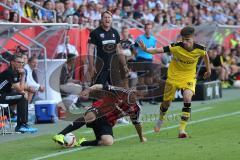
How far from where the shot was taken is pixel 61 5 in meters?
22.7

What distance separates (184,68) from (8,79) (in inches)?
137

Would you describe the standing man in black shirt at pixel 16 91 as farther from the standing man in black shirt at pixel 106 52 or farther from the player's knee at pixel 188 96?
the player's knee at pixel 188 96

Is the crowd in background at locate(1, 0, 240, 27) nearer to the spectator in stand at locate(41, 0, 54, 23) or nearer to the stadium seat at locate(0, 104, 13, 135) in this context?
the spectator in stand at locate(41, 0, 54, 23)

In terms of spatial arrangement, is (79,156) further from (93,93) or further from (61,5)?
(61,5)

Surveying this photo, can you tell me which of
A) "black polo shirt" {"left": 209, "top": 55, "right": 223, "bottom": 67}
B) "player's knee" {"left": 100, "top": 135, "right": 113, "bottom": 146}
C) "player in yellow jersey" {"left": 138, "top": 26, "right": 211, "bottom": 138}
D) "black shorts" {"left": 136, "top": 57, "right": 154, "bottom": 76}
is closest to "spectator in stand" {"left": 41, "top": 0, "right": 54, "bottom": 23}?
"black shorts" {"left": 136, "top": 57, "right": 154, "bottom": 76}

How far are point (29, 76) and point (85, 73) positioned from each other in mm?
2886

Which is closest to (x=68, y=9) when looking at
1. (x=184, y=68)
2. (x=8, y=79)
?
(x=8, y=79)

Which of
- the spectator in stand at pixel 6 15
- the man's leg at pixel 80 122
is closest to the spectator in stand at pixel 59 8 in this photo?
the spectator in stand at pixel 6 15

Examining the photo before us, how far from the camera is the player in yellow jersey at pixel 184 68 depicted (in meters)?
13.4

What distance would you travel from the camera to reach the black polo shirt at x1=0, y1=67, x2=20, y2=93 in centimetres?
1527

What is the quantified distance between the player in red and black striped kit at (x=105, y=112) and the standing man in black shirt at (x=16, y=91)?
2673mm

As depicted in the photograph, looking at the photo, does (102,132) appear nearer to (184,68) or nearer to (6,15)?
(184,68)

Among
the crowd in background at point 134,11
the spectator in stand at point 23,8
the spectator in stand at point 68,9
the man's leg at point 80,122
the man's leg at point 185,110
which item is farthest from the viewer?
the spectator in stand at point 68,9

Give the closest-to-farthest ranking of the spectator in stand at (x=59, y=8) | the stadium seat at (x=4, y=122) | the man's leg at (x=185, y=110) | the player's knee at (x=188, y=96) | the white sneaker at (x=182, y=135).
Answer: the white sneaker at (x=182, y=135) → the man's leg at (x=185, y=110) → the player's knee at (x=188, y=96) → the stadium seat at (x=4, y=122) → the spectator in stand at (x=59, y=8)
